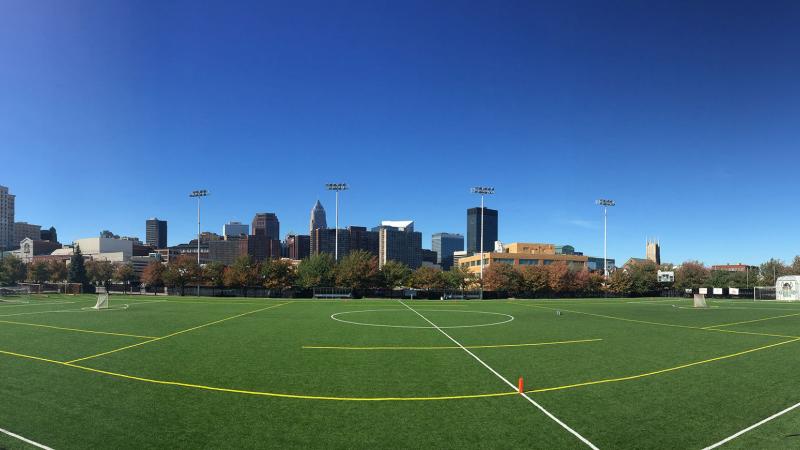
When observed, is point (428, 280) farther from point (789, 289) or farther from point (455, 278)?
point (789, 289)

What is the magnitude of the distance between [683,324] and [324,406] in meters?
30.4

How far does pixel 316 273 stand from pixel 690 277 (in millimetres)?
102096

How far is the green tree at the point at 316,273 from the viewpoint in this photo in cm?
8156

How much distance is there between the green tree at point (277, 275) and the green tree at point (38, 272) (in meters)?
67.4

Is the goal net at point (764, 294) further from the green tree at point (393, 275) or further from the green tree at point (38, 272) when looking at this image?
the green tree at point (38, 272)

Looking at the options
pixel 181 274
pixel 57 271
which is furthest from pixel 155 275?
pixel 57 271

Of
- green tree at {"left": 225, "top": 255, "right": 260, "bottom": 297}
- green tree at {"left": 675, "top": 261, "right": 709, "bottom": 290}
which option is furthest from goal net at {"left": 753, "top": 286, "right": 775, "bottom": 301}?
green tree at {"left": 225, "top": 255, "right": 260, "bottom": 297}

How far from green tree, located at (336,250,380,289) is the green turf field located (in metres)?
56.7

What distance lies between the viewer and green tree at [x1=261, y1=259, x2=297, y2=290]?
3292 inches

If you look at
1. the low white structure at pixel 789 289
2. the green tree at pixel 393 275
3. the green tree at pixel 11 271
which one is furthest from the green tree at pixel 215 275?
the low white structure at pixel 789 289

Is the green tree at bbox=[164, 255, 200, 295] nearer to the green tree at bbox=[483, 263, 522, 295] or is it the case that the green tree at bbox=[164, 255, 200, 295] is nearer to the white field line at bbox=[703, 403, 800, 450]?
the green tree at bbox=[483, 263, 522, 295]

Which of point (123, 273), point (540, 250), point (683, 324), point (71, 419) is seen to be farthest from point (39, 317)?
point (540, 250)

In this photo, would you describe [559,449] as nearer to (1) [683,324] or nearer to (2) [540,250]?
(1) [683,324]

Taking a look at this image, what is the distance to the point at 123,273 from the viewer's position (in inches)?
4776
